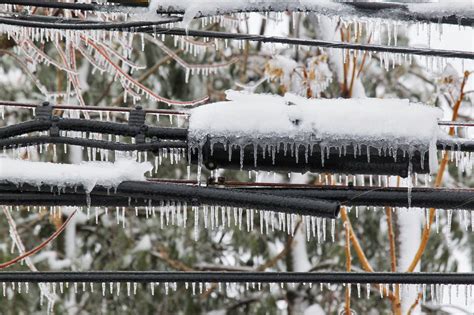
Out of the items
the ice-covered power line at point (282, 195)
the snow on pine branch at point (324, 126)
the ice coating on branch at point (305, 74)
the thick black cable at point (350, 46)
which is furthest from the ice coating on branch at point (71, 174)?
the ice coating on branch at point (305, 74)

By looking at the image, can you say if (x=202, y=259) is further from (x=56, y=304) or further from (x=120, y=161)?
(x=120, y=161)

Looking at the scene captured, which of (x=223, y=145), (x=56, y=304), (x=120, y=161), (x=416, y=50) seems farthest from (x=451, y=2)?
(x=56, y=304)

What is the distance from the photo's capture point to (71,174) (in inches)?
111

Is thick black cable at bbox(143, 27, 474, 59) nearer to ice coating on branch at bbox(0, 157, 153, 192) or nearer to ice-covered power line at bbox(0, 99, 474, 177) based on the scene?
ice-covered power line at bbox(0, 99, 474, 177)

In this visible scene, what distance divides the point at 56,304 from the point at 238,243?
212 centimetres

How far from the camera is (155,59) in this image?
9.95 metres

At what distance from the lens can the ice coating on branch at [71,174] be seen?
2.82m

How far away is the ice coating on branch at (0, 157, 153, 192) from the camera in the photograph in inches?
111

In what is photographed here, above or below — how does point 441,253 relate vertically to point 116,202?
below

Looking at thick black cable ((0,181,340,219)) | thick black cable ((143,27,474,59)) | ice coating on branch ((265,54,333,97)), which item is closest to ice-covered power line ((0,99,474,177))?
thick black cable ((0,181,340,219))

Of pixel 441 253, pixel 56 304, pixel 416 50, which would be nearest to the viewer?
pixel 416 50

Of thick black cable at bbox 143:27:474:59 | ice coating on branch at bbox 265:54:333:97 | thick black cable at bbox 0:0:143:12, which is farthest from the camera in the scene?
ice coating on branch at bbox 265:54:333:97

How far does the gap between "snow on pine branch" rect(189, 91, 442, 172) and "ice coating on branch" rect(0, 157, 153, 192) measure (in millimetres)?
223

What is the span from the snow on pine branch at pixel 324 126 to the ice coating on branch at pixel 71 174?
0.22 m
